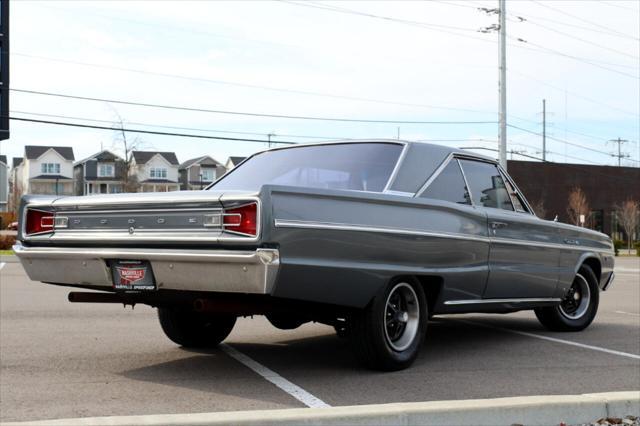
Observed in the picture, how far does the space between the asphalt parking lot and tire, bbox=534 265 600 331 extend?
0.17 meters

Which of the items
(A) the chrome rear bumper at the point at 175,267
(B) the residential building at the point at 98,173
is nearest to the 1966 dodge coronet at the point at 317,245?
(A) the chrome rear bumper at the point at 175,267

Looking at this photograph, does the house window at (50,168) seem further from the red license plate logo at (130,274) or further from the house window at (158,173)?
the red license plate logo at (130,274)

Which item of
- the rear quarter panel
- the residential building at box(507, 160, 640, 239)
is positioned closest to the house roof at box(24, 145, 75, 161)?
the residential building at box(507, 160, 640, 239)

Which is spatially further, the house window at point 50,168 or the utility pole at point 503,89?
the house window at point 50,168

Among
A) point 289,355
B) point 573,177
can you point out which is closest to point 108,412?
point 289,355

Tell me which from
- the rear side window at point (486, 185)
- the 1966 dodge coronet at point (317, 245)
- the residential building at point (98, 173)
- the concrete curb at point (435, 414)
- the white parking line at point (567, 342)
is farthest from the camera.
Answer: the residential building at point (98, 173)

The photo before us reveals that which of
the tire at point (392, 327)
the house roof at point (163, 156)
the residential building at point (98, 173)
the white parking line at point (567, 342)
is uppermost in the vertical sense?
the house roof at point (163, 156)

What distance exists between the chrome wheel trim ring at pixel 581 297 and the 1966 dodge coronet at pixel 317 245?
128 centimetres

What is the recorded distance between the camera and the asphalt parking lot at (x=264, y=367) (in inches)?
205

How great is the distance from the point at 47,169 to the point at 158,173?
13.2 meters

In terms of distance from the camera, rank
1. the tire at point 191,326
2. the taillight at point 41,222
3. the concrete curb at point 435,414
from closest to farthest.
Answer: the concrete curb at point 435,414
the taillight at point 41,222
the tire at point 191,326

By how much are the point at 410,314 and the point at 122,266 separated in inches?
86.6

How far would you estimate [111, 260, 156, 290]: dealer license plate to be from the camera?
5.40 metres

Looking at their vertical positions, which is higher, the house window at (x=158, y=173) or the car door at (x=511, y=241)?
the house window at (x=158, y=173)
